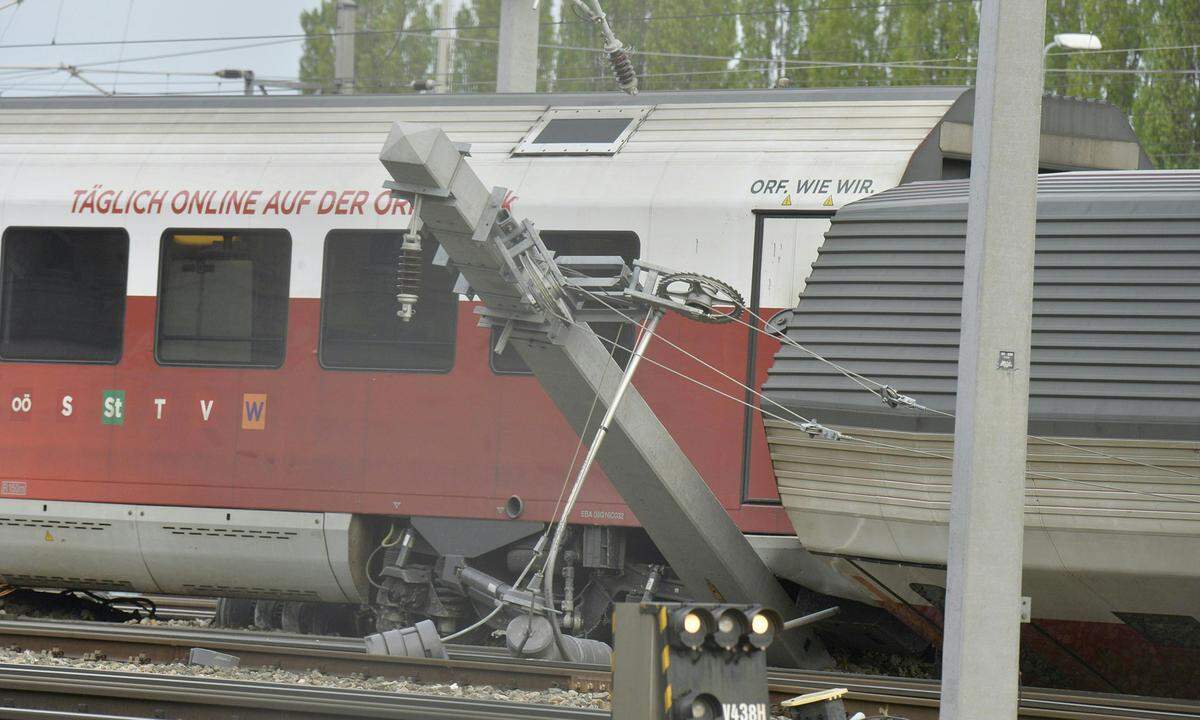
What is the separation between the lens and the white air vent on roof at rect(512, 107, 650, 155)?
11086 millimetres

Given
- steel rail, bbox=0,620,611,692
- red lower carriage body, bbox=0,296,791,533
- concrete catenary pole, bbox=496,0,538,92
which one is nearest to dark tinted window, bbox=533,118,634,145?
red lower carriage body, bbox=0,296,791,533

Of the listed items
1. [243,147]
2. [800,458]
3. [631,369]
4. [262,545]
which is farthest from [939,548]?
[243,147]

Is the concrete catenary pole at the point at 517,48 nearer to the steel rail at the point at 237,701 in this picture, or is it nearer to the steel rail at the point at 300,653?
the steel rail at the point at 300,653

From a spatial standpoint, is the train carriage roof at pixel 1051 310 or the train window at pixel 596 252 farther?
the train window at pixel 596 252

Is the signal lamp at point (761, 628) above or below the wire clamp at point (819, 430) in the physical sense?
below

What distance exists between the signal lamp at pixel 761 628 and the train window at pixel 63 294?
7.46 meters

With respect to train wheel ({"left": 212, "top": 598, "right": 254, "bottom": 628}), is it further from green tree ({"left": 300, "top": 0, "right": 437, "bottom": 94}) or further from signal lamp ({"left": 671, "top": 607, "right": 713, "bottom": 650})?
green tree ({"left": 300, "top": 0, "right": 437, "bottom": 94})

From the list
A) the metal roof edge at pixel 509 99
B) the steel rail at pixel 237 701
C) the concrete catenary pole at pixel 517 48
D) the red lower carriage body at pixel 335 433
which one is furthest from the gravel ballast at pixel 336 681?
the concrete catenary pole at pixel 517 48

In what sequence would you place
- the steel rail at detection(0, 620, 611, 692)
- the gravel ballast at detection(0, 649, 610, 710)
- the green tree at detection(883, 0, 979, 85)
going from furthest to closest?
the green tree at detection(883, 0, 979, 85) → the steel rail at detection(0, 620, 611, 692) → the gravel ballast at detection(0, 649, 610, 710)

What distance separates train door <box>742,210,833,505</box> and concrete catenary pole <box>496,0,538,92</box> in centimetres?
716

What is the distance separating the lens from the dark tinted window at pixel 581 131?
11.2 m

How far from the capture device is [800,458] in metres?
9.16

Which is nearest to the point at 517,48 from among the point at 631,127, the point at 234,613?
the point at 631,127

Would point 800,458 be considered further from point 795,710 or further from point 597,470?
point 795,710
